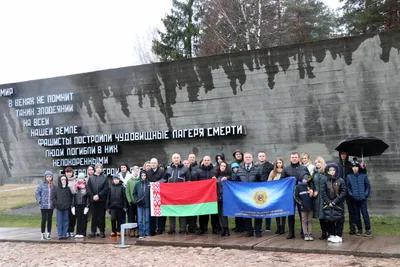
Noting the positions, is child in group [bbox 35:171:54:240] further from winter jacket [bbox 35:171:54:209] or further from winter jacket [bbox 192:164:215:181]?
winter jacket [bbox 192:164:215:181]

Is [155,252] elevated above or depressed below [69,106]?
below

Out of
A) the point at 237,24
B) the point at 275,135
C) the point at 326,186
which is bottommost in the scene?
the point at 326,186

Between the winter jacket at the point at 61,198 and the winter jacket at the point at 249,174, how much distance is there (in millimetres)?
4119

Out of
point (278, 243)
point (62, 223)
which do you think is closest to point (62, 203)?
point (62, 223)

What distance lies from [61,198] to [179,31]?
26.7 m

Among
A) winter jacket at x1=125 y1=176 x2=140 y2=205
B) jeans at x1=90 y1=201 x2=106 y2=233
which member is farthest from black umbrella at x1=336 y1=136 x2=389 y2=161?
jeans at x1=90 y1=201 x2=106 y2=233

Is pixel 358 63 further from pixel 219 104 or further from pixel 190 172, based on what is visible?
pixel 190 172

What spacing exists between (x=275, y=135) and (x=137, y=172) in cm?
468

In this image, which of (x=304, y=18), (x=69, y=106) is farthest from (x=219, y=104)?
(x=304, y=18)

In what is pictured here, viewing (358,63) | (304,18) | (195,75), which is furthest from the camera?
(304,18)

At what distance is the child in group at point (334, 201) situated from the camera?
8516 mm

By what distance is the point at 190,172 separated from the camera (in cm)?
1066

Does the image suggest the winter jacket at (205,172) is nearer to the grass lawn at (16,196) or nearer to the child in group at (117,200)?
the child in group at (117,200)

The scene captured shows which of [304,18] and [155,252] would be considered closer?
[155,252]
